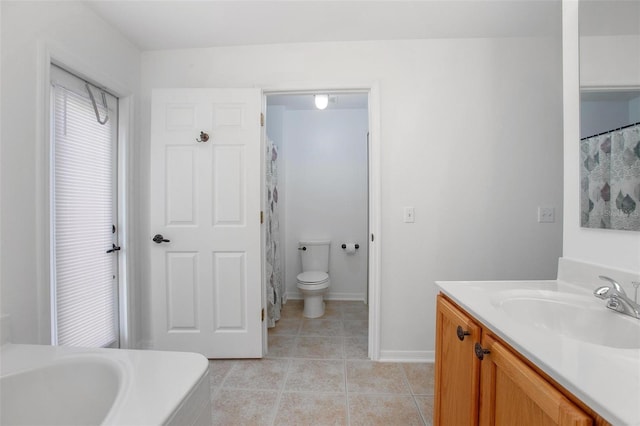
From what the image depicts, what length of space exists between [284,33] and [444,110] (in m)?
1.28

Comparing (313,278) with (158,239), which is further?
(313,278)

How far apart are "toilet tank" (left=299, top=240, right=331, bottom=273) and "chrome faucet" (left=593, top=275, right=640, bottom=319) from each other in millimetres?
2379

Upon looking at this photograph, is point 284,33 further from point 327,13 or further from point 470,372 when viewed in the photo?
point 470,372

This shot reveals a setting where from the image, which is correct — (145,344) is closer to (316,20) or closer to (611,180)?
(316,20)

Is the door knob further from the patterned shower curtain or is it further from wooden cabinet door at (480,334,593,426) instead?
the patterned shower curtain

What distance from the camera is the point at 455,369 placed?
2.94 feet

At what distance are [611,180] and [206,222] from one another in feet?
6.95

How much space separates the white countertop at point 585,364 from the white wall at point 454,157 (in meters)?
1.09

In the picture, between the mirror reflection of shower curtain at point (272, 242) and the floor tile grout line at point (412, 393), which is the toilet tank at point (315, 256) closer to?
the mirror reflection of shower curtain at point (272, 242)

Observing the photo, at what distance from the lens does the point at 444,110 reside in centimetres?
185

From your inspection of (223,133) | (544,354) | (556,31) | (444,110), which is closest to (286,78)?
Result: (223,133)

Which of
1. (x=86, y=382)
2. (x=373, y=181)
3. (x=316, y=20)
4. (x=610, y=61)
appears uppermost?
(x=316, y=20)

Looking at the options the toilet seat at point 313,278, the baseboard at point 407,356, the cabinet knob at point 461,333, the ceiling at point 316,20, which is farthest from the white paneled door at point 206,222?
the cabinet knob at point 461,333

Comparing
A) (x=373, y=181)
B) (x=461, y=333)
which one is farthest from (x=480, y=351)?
(x=373, y=181)
